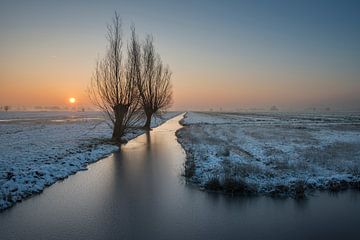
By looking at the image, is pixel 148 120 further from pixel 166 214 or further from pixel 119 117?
pixel 166 214

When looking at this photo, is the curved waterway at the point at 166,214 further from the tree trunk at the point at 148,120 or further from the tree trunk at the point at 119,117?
the tree trunk at the point at 148,120

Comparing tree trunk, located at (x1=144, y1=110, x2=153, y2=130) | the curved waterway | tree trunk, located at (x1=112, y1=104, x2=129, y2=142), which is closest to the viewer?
the curved waterway

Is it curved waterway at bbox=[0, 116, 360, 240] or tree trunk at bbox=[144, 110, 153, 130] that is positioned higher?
tree trunk at bbox=[144, 110, 153, 130]

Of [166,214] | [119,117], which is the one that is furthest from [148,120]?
[166,214]

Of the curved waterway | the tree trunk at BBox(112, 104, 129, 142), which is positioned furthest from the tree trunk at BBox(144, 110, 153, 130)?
the curved waterway

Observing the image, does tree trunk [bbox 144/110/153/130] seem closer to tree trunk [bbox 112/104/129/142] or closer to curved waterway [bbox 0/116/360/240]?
tree trunk [bbox 112/104/129/142]

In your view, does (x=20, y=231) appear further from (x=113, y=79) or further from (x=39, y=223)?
(x=113, y=79)

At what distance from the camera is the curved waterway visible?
22.8 ft

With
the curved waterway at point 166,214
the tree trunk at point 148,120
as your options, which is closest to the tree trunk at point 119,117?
the curved waterway at point 166,214

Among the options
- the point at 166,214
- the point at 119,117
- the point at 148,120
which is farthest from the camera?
the point at 148,120

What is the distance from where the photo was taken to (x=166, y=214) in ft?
26.7

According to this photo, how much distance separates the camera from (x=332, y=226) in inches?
293

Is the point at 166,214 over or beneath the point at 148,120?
beneath

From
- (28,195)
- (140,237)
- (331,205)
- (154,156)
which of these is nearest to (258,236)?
(140,237)
